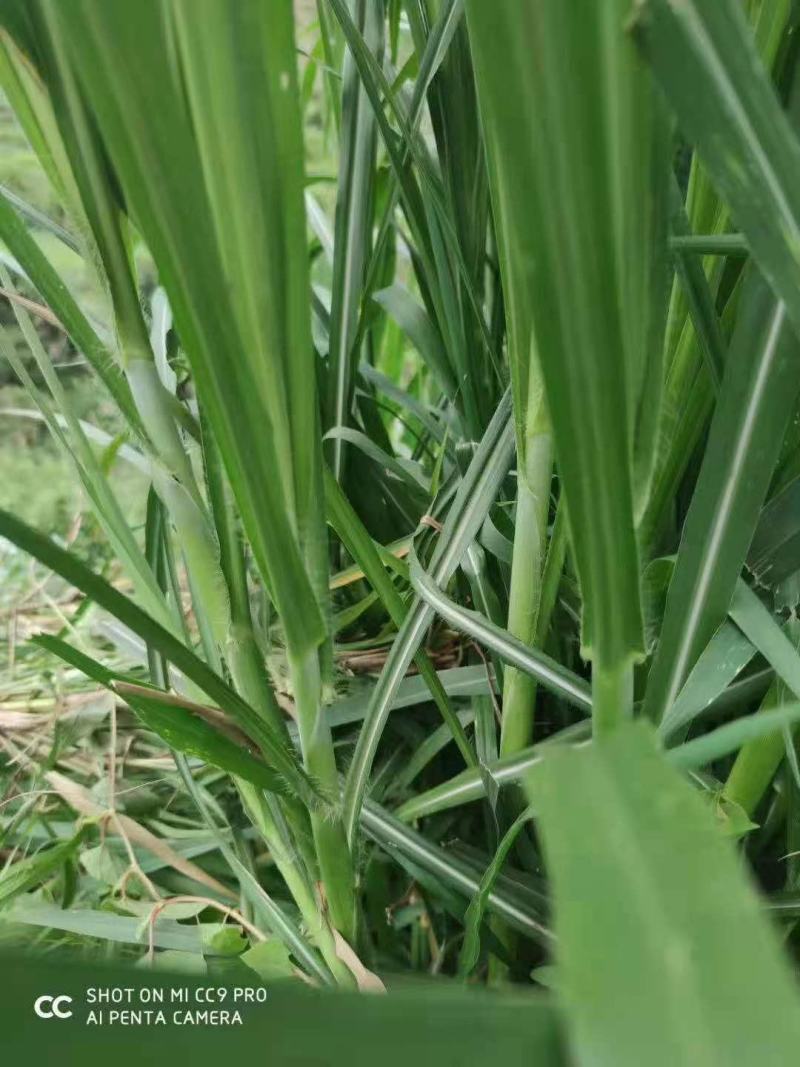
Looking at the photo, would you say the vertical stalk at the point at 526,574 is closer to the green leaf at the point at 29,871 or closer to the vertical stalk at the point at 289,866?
the vertical stalk at the point at 289,866

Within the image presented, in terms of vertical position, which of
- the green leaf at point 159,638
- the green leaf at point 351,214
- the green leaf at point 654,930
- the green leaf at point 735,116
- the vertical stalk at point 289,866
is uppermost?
the green leaf at point 351,214

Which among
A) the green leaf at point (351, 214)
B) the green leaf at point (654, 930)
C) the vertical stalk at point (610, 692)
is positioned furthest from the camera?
the green leaf at point (351, 214)

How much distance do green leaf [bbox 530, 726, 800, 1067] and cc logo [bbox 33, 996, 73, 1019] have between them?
6 cm

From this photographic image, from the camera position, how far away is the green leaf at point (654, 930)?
0.08 metres

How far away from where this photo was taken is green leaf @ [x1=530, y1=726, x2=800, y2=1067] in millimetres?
79

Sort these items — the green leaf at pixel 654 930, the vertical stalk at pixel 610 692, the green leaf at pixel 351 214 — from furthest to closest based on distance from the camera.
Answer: the green leaf at pixel 351 214 < the vertical stalk at pixel 610 692 < the green leaf at pixel 654 930

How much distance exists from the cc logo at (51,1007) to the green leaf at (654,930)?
0.06 meters

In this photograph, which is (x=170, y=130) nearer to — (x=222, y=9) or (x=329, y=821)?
(x=222, y=9)

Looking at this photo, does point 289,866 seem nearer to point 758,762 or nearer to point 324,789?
point 324,789

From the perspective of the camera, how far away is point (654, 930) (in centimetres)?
9

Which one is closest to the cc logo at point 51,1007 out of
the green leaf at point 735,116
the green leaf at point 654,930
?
the green leaf at point 654,930

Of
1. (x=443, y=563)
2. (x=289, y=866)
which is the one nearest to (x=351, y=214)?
(x=443, y=563)

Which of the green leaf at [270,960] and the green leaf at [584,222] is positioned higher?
the green leaf at [584,222]

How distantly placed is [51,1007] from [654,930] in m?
0.07
